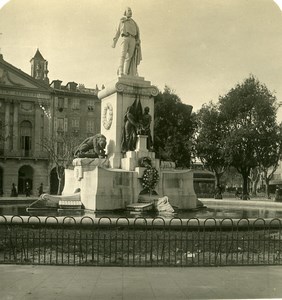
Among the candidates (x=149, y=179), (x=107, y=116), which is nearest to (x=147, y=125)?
(x=107, y=116)

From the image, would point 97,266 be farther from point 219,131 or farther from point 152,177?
point 219,131

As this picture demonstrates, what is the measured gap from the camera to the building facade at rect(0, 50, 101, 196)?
190 ft

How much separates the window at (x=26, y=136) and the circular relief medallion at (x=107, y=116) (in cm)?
4342

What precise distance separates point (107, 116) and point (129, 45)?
2.59 meters

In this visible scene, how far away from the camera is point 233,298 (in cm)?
704

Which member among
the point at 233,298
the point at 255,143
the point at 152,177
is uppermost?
the point at 255,143

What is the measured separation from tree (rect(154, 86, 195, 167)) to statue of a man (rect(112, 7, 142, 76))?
25.4 m

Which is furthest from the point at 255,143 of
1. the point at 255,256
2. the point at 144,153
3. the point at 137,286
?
the point at 137,286

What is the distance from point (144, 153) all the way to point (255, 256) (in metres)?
6.61

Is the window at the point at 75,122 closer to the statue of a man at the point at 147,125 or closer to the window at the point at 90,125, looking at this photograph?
the window at the point at 90,125

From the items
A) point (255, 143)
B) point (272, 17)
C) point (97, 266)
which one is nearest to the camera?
point (97, 266)

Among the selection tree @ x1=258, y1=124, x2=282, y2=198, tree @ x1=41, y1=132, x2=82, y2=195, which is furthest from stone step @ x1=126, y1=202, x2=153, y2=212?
tree @ x1=41, y1=132, x2=82, y2=195

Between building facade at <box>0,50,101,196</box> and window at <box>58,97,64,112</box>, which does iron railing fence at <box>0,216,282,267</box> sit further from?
window at <box>58,97,64,112</box>

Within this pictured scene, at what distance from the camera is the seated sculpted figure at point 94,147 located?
1633 cm
